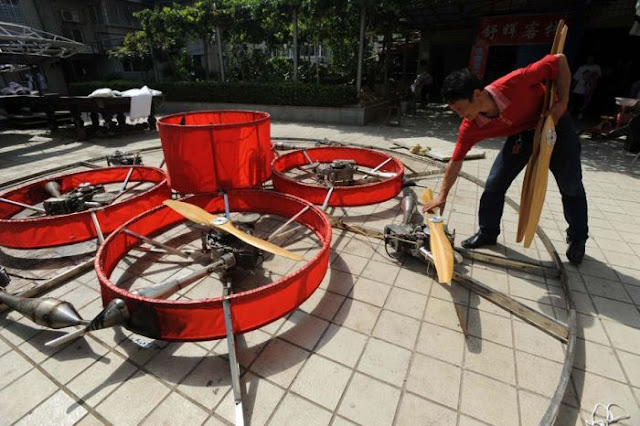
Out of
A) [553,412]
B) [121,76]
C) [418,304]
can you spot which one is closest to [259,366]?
[418,304]

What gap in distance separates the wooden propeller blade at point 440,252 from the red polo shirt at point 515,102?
886mm

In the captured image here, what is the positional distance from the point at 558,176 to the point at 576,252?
103 cm

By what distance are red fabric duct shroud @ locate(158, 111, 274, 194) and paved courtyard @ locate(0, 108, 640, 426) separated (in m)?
1.84

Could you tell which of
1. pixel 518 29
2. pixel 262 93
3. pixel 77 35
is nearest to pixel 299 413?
pixel 262 93

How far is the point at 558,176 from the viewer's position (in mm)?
3627

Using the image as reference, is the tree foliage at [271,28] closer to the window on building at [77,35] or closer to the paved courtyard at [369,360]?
the window on building at [77,35]

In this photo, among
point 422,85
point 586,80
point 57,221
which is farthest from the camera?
point 422,85

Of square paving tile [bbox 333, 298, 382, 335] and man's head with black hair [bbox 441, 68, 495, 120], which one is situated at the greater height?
man's head with black hair [bbox 441, 68, 495, 120]

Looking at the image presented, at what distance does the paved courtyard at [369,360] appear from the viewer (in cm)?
232

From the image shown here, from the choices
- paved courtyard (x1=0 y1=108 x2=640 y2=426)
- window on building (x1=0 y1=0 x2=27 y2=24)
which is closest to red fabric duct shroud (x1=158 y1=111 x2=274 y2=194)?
paved courtyard (x1=0 y1=108 x2=640 y2=426)

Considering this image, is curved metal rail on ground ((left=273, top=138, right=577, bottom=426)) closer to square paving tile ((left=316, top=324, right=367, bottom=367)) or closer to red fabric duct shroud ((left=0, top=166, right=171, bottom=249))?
square paving tile ((left=316, top=324, right=367, bottom=367))

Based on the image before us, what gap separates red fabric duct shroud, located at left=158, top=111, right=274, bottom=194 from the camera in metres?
4.61

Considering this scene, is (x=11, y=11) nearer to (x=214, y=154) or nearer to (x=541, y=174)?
(x=214, y=154)

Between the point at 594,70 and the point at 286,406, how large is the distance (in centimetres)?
1613
